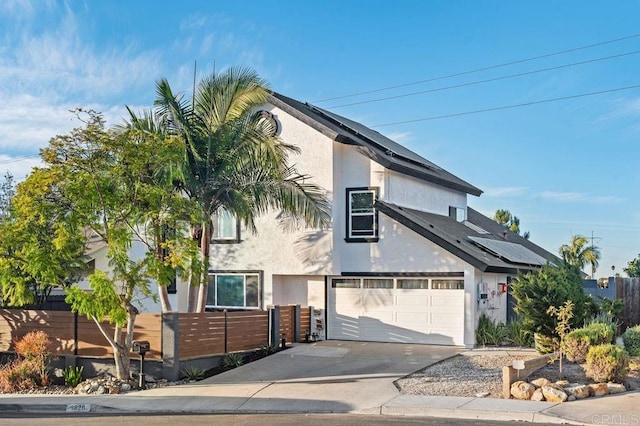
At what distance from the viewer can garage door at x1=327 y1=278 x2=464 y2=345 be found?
20.1 metres

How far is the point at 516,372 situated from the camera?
1309cm

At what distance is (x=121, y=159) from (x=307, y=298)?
901 cm

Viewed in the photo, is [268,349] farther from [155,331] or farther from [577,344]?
[577,344]

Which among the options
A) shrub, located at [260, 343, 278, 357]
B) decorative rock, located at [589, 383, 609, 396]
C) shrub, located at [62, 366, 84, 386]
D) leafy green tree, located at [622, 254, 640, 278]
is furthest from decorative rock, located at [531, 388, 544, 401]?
leafy green tree, located at [622, 254, 640, 278]

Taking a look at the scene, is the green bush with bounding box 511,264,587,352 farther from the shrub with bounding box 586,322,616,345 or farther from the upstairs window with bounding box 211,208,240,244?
the upstairs window with bounding box 211,208,240,244

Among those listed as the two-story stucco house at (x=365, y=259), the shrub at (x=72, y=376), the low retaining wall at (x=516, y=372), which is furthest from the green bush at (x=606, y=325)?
the shrub at (x=72, y=376)

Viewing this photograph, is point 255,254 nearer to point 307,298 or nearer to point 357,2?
point 307,298

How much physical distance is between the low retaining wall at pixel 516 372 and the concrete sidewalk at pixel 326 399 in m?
0.45

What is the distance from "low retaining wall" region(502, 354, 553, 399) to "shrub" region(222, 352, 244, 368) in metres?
7.08

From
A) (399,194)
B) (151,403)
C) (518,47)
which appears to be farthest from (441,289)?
(151,403)

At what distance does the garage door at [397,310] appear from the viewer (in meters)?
20.1

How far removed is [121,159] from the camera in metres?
15.7

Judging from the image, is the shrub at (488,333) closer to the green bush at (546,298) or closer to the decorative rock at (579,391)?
the green bush at (546,298)

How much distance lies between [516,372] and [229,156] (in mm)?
9874
